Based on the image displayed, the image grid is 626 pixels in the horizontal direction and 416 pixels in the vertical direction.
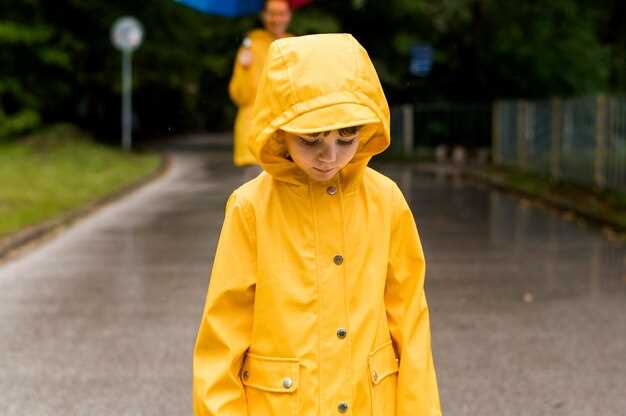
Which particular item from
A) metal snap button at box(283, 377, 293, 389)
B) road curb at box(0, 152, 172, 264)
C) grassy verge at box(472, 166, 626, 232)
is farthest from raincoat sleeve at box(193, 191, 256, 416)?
grassy verge at box(472, 166, 626, 232)

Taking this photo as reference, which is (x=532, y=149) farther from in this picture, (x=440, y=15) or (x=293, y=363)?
(x=293, y=363)

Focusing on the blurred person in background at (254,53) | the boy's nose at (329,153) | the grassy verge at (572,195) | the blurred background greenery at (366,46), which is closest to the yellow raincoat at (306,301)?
the boy's nose at (329,153)

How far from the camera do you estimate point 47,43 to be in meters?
34.2

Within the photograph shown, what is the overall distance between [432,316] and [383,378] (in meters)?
5.25

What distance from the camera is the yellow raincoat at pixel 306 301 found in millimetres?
2838

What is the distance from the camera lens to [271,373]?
288 centimetres

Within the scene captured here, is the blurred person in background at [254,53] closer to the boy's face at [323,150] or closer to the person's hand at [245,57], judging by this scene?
the person's hand at [245,57]

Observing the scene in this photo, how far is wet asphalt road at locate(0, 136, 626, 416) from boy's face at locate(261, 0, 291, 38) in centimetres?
211

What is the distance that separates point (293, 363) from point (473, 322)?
513 cm

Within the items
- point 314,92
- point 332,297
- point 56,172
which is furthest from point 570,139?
point 314,92

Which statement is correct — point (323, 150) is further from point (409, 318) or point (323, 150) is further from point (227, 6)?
point (227, 6)

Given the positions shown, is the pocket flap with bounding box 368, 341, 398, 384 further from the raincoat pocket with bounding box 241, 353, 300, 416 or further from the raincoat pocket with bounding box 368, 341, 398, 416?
the raincoat pocket with bounding box 241, 353, 300, 416

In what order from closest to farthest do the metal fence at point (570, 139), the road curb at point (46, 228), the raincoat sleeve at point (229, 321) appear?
1. the raincoat sleeve at point (229, 321)
2. the road curb at point (46, 228)
3. the metal fence at point (570, 139)

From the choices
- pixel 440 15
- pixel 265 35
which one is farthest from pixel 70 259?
pixel 440 15
